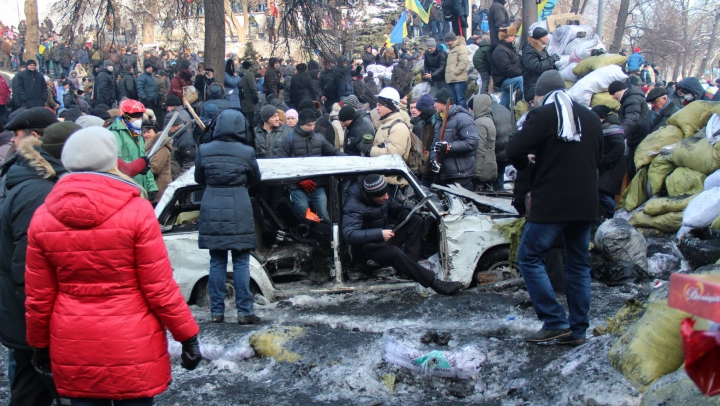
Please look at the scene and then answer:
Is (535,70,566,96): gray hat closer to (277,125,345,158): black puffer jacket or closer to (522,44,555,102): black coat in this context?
(277,125,345,158): black puffer jacket

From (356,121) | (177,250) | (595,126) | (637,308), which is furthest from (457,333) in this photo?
(356,121)

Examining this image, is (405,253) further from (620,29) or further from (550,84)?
(620,29)

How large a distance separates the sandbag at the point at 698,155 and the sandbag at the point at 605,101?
1.69 meters

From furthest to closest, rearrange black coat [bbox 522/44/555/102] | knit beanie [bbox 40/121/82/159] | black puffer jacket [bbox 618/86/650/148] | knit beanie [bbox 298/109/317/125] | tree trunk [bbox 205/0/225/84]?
1. tree trunk [bbox 205/0/225/84]
2. black coat [bbox 522/44/555/102]
3. black puffer jacket [bbox 618/86/650/148]
4. knit beanie [bbox 298/109/317/125]
5. knit beanie [bbox 40/121/82/159]

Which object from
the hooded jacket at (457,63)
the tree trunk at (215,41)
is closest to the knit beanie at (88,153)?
the hooded jacket at (457,63)

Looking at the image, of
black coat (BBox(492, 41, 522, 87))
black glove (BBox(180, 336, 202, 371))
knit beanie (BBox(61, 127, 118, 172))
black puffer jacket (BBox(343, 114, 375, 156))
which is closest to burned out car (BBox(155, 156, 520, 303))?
black puffer jacket (BBox(343, 114, 375, 156))

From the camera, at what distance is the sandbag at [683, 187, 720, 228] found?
5805 millimetres

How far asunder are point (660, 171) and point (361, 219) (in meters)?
3.94

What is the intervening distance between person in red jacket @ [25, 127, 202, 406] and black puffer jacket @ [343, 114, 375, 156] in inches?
228

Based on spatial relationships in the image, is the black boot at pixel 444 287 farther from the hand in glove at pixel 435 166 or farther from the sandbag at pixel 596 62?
the sandbag at pixel 596 62

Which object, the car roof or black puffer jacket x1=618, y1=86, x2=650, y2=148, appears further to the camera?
black puffer jacket x1=618, y1=86, x2=650, y2=148

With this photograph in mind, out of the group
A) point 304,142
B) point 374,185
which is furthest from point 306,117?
point 374,185

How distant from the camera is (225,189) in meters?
5.20

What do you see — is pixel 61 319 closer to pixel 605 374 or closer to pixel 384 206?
pixel 605 374
